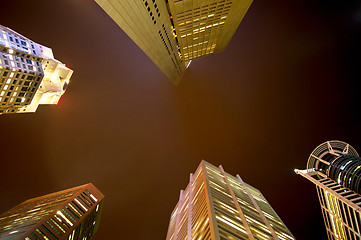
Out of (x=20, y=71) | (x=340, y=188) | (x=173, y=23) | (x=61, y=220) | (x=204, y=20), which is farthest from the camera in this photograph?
(x=340, y=188)

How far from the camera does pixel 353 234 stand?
2992 inches

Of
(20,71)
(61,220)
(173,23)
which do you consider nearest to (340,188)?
(173,23)

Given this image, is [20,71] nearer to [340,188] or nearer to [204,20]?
[204,20]

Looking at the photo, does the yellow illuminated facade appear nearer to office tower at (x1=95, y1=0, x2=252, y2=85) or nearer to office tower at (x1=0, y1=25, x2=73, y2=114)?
office tower at (x1=95, y1=0, x2=252, y2=85)

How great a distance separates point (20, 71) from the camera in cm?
6806

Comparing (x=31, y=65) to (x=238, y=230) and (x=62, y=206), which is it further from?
(x=238, y=230)

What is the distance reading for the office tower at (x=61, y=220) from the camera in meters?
66.0

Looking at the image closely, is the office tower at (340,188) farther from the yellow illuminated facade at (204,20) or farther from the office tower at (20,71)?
the office tower at (20,71)

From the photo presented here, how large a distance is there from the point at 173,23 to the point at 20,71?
48479mm

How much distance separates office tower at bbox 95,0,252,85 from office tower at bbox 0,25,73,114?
41.4 m

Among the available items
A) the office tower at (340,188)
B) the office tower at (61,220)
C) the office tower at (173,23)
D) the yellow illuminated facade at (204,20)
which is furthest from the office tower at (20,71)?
the office tower at (340,188)

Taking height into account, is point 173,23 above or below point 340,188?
above

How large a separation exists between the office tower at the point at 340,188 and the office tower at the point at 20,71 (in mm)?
103936

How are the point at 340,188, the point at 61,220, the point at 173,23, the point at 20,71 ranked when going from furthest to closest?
the point at 340,188 < the point at 61,220 < the point at 20,71 < the point at 173,23
